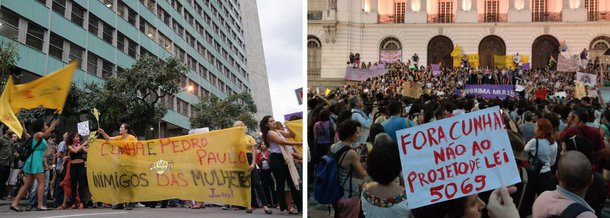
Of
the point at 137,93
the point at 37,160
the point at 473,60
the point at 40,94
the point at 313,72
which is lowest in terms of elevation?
the point at 37,160

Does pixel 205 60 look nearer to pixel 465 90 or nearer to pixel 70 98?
pixel 70 98

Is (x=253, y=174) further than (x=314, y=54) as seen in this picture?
No

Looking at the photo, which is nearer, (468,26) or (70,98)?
(70,98)

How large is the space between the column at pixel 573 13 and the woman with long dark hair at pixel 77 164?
3662 centimetres

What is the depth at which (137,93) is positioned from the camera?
17.9 metres

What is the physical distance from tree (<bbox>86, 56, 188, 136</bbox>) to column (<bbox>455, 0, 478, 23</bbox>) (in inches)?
1044

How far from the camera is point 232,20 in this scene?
11.8m

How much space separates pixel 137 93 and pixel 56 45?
2621 mm

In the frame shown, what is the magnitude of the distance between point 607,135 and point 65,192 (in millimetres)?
6911

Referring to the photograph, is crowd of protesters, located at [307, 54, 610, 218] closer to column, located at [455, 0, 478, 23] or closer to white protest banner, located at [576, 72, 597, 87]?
white protest banner, located at [576, 72, 597, 87]

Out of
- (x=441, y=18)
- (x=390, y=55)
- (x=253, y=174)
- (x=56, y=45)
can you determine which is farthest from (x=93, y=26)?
(x=441, y=18)

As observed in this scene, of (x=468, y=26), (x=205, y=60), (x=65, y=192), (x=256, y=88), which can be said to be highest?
(x=468, y=26)

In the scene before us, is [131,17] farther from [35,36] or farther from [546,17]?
[546,17]

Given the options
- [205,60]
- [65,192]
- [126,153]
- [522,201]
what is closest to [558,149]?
[522,201]
